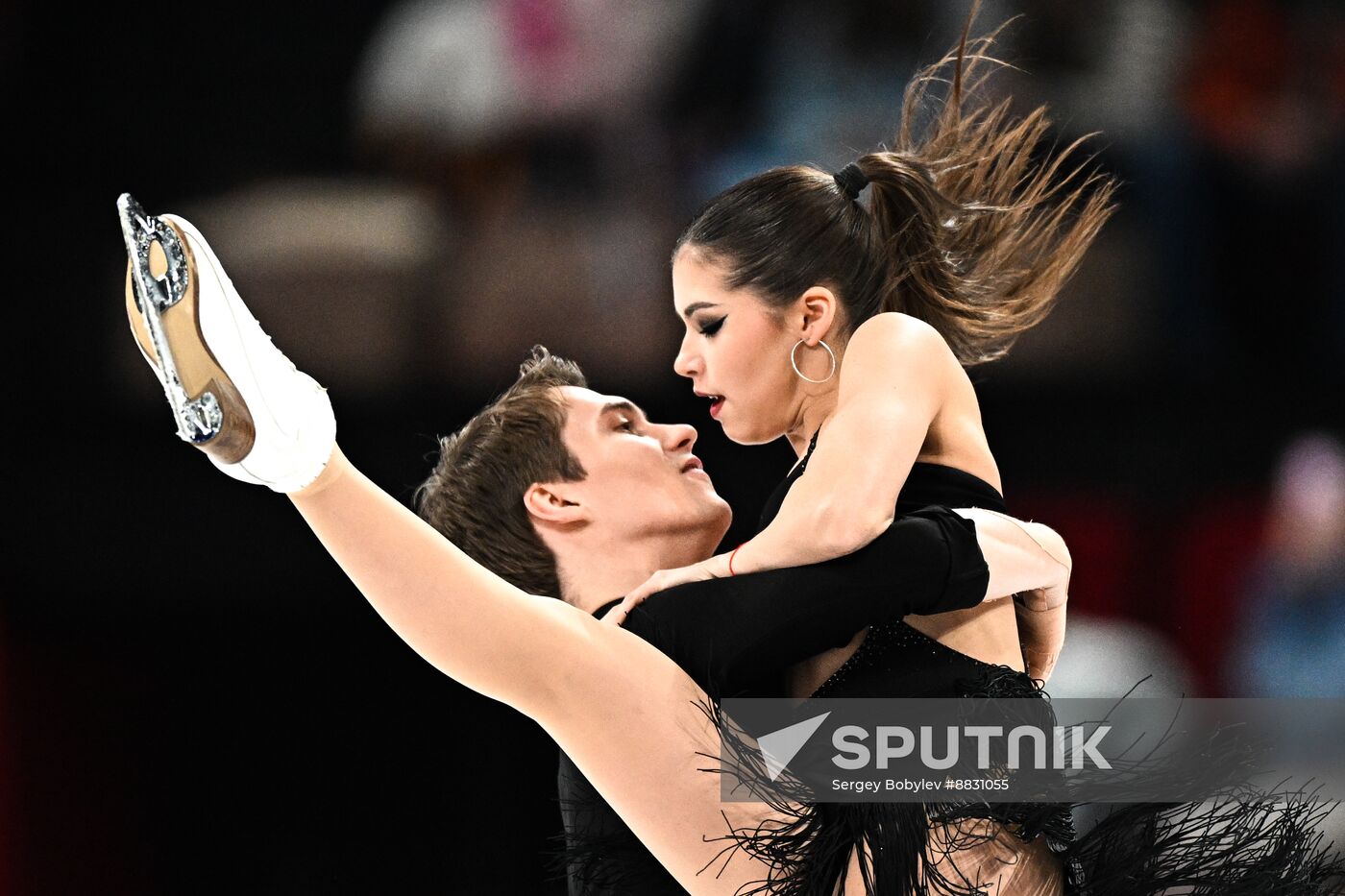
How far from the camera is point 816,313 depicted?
188cm

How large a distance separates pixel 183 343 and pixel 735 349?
0.78 m

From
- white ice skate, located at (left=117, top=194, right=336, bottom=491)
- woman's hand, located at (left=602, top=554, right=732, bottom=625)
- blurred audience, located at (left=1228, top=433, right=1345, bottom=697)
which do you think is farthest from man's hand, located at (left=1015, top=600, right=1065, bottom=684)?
blurred audience, located at (left=1228, top=433, right=1345, bottom=697)

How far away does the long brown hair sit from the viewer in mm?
1884

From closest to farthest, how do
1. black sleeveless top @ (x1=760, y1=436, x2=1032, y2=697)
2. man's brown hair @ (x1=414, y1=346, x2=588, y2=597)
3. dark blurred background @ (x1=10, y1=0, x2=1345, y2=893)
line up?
black sleeveless top @ (x1=760, y1=436, x2=1032, y2=697) < man's brown hair @ (x1=414, y1=346, x2=588, y2=597) < dark blurred background @ (x1=10, y1=0, x2=1345, y2=893)

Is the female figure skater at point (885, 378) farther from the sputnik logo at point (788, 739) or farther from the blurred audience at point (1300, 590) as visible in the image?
the blurred audience at point (1300, 590)

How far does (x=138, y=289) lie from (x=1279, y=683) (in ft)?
8.97

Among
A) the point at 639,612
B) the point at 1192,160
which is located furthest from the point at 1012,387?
the point at 639,612

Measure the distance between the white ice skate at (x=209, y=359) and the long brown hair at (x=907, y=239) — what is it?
711 millimetres

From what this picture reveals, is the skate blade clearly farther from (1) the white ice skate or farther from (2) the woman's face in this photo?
(2) the woman's face

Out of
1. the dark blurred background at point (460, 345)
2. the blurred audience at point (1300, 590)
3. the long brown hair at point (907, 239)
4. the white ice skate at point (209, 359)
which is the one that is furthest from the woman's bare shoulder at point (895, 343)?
the blurred audience at point (1300, 590)

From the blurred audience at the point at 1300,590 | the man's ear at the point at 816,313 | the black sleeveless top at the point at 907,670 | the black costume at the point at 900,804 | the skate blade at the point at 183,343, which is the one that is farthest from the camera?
the blurred audience at the point at 1300,590

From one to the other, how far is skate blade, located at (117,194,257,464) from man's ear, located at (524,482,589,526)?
0.65m

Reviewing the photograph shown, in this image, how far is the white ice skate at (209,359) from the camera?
132 cm

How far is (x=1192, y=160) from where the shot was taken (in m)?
3.45
